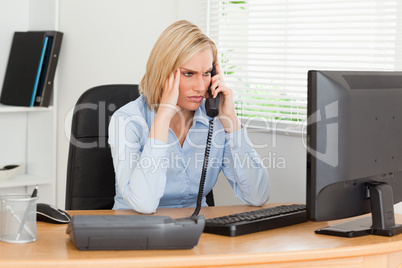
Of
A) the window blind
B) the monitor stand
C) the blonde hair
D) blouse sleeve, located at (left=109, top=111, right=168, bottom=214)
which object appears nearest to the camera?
the monitor stand

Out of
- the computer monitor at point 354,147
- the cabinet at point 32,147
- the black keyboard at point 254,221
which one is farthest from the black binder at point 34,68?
the computer monitor at point 354,147

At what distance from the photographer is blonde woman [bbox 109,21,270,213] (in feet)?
6.16

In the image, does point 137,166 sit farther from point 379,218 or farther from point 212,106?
point 379,218

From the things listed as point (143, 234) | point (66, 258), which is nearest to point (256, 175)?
point (143, 234)

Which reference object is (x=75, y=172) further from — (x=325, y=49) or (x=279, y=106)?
(x=325, y=49)

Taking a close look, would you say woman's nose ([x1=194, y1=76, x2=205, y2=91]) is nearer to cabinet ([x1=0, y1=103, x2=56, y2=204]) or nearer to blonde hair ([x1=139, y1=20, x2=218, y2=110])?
blonde hair ([x1=139, y1=20, x2=218, y2=110])

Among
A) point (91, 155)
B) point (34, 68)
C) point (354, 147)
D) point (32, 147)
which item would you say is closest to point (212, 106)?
point (91, 155)

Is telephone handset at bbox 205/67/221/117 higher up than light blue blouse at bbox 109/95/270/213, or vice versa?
telephone handset at bbox 205/67/221/117

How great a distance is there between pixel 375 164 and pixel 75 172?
1.07 m

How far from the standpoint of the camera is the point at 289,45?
95.6 inches

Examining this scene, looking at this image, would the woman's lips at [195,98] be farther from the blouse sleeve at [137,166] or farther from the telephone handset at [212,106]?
the blouse sleeve at [137,166]

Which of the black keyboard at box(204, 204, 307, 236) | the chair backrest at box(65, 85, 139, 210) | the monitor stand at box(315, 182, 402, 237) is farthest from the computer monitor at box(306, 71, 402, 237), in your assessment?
the chair backrest at box(65, 85, 139, 210)

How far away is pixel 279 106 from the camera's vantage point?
2.48m

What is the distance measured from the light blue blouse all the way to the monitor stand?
1.54ft
